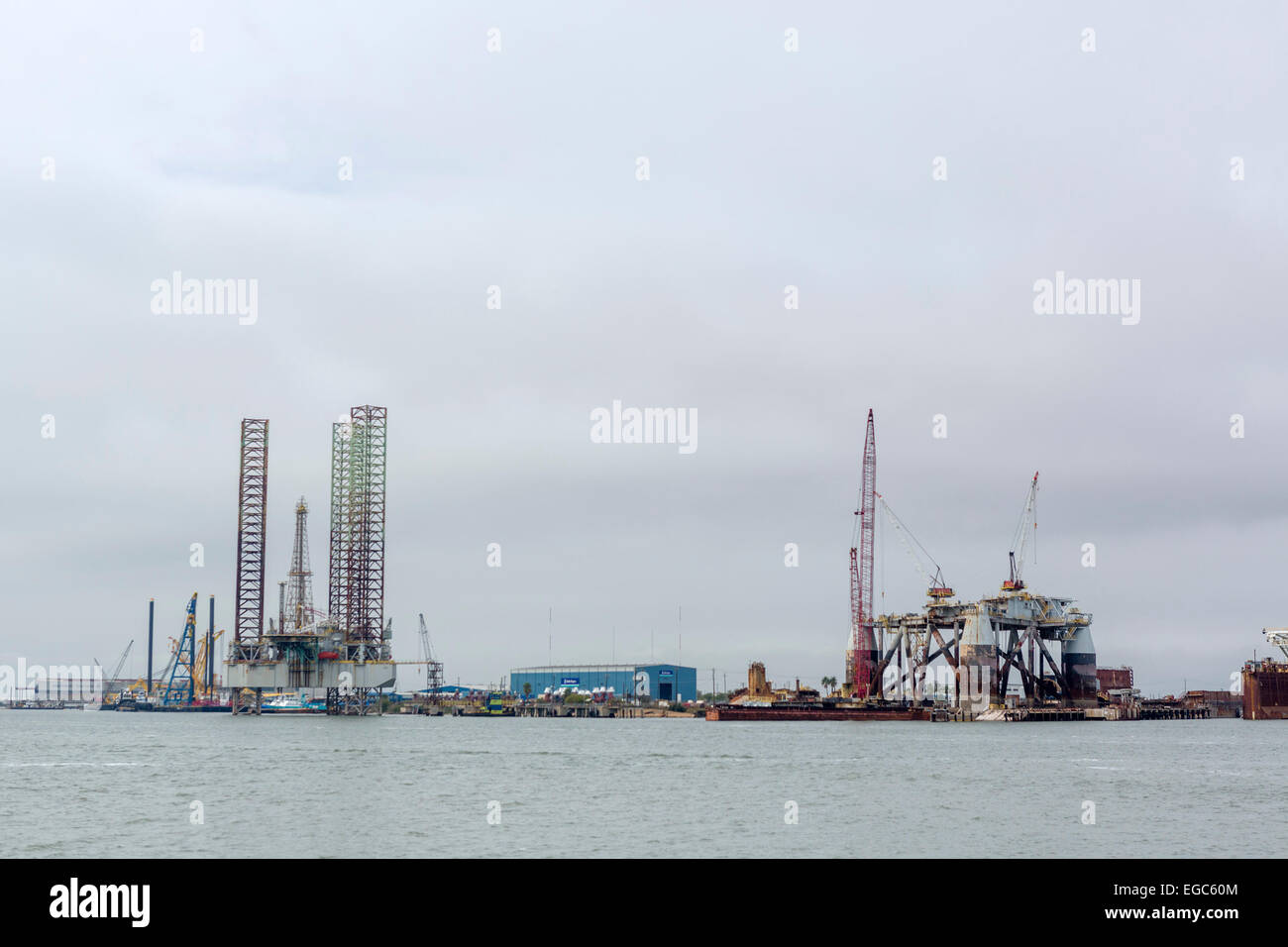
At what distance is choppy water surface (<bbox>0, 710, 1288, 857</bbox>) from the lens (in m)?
43.6

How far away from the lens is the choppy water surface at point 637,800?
43.6 m

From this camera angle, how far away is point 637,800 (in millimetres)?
58312

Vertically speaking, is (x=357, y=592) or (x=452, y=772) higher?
(x=357, y=592)

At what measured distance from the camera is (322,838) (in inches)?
1780

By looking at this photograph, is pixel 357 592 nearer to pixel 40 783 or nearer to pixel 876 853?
pixel 40 783
